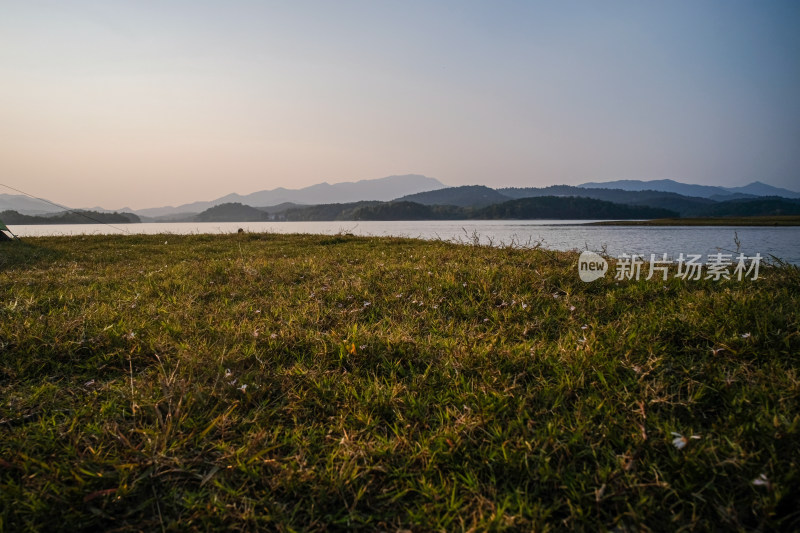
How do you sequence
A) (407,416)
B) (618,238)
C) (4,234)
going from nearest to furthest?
(407,416) < (4,234) < (618,238)

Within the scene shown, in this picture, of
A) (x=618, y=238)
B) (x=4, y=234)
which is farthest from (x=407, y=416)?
(x=618, y=238)

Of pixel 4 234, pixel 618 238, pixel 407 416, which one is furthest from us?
pixel 618 238

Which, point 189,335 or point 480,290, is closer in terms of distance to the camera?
point 189,335

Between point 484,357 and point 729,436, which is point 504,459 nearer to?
point 484,357

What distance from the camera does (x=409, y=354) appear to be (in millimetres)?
3270

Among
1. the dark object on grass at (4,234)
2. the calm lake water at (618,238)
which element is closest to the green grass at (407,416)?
the calm lake water at (618,238)

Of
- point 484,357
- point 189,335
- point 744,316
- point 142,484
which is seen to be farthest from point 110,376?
point 744,316

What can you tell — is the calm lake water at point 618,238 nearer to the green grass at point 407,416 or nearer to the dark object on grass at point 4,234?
the green grass at point 407,416

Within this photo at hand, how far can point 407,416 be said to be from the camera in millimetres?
2482

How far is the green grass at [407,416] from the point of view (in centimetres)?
176

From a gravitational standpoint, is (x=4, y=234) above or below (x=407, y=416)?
above

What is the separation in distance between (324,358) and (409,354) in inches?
29.6

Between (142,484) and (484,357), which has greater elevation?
(484,357)

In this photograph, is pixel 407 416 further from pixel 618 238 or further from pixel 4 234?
pixel 618 238
